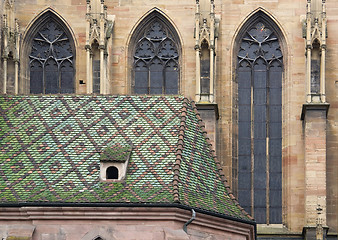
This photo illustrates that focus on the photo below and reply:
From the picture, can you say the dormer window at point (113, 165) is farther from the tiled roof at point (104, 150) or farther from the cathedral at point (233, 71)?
the cathedral at point (233, 71)

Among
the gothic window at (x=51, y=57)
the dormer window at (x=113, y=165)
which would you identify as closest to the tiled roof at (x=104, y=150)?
the dormer window at (x=113, y=165)

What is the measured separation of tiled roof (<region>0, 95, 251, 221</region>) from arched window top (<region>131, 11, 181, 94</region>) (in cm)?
1050

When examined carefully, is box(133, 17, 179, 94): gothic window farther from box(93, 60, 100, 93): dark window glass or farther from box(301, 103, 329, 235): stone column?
box(301, 103, 329, 235): stone column

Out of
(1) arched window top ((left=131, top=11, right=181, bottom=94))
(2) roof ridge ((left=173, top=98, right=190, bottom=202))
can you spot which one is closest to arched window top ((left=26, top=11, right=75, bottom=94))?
(1) arched window top ((left=131, top=11, right=181, bottom=94))

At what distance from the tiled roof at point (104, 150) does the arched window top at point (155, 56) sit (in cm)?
1050

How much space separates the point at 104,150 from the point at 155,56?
43.9ft

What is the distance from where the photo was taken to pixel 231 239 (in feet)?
149

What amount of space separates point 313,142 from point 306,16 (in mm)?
4052

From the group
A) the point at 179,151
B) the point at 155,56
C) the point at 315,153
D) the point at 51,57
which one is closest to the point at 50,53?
the point at 51,57

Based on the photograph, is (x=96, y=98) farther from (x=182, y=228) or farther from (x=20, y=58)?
(x=20, y=58)

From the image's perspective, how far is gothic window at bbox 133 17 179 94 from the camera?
58.6 meters

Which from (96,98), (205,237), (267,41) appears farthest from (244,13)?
(205,237)

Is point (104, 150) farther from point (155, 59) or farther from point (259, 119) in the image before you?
point (155, 59)

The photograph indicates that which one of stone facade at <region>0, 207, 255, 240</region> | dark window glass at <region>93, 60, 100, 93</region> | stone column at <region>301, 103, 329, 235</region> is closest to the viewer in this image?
stone facade at <region>0, 207, 255, 240</region>
